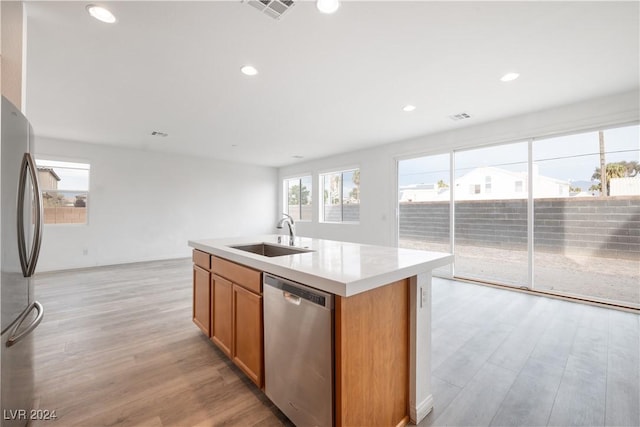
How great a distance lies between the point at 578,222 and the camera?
3.65 m

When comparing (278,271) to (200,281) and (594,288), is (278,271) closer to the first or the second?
(200,281)

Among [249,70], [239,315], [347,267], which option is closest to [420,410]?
[347,267]

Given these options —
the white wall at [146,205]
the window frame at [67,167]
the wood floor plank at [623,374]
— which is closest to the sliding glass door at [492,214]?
the wood floor plank at [623,374]

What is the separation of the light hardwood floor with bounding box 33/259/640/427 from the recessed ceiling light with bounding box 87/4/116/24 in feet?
8.74

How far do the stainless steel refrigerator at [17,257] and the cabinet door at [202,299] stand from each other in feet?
3.50

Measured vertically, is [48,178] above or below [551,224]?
above

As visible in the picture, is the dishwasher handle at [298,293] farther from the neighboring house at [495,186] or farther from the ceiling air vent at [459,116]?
the neighboring house at [495,186]

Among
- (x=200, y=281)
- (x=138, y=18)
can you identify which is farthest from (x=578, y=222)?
(x=138, y=18)

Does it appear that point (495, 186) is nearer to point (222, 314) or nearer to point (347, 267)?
point (347, 267)

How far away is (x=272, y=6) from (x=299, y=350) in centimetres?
224

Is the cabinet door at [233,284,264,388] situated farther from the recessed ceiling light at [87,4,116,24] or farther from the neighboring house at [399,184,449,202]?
the neighboring house at [399,184,449,202]

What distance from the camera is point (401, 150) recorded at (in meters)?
5.47

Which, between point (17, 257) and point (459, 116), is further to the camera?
point (459, 116)

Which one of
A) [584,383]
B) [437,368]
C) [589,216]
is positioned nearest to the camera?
[584,383]
